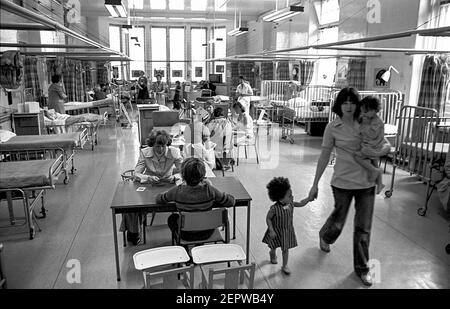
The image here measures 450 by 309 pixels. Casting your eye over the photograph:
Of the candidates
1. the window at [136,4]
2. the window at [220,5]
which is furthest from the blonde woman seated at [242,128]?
the window at [136,4]

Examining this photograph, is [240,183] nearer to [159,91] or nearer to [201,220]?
[201,220]

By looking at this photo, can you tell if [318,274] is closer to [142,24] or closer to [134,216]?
[134,216]

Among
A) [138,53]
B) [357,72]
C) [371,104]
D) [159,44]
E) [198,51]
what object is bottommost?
[371,104]

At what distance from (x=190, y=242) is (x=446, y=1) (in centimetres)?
705

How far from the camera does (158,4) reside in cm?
1623

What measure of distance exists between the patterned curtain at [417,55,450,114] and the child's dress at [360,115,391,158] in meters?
4.61

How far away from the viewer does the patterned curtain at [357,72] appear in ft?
31.7

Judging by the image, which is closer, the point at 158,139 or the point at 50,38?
the point at 158,139

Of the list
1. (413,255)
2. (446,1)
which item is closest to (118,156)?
(413,255)

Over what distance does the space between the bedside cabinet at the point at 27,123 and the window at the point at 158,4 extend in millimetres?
9406

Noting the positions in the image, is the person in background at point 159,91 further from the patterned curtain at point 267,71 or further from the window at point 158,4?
the patterned curtain at point 267,71

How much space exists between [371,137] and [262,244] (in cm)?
167

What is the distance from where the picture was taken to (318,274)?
3562mm

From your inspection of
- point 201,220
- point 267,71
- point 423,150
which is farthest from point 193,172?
point 267,71
